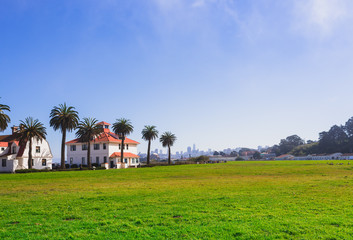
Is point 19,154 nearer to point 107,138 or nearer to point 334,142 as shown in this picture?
point 107,138

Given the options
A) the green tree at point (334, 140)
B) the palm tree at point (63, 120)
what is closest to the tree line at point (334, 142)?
the green tree at point (334, 140)

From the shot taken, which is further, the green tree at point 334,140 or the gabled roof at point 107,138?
the green tree at point 334,140

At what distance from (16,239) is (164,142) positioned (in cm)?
9730

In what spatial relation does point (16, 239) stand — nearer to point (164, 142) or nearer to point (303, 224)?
point (303, 224)

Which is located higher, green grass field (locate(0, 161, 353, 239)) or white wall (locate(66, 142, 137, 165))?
white wall (locate(66, 142, 137, 165))

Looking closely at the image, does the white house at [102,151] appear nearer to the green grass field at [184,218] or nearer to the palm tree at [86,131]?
the palm tree at [86,131]

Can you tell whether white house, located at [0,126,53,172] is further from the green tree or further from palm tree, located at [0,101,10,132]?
the green tree

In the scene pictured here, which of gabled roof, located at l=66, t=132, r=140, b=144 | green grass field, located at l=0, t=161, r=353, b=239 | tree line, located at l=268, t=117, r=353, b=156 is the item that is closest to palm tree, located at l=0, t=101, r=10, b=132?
gabled roof, located at l=66, t=132, r=140, b=144

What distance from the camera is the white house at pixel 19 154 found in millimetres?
65000

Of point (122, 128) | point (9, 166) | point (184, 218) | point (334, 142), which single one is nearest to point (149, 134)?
point (122, 128)

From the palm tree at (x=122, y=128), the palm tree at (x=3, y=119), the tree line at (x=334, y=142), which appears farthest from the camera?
the tree line at (x=334, y=142)

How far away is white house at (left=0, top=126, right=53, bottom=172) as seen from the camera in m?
65.0

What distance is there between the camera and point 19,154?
67.2m

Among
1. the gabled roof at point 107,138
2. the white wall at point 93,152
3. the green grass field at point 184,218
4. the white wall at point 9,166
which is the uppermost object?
the gabled roof at point 107,138
